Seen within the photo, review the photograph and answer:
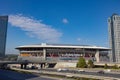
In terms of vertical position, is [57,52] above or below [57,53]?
above

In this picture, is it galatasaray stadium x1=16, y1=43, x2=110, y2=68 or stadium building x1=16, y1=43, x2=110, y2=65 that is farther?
stadium building x1=16, y1=43, x2=110, y2=65

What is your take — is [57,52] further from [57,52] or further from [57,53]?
[57,53]

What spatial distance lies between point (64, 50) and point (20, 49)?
37297 mm

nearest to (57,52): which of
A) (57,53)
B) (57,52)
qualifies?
(57,52)

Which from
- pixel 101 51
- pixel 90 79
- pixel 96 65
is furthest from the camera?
pixel 101 51

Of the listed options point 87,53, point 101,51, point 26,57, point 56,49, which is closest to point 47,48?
point 56,49

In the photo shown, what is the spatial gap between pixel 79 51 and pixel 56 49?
18419 mm

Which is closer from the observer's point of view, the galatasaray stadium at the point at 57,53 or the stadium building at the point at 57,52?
the galatasaray stadium at the point at 57,53

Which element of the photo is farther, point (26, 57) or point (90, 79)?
point (26, 57)

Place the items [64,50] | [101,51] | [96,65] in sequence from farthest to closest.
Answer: [101,51] → [64,50] → [96,65]

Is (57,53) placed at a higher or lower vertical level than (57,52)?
lower

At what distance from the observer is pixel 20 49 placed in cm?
17200

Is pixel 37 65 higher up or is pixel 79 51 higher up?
pixel 79 51

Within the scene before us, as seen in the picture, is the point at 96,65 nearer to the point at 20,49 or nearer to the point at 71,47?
the point at 71,47
